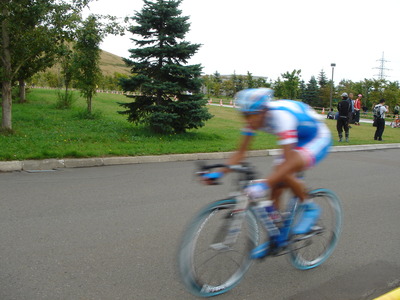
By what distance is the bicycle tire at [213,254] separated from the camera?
9.59 ft

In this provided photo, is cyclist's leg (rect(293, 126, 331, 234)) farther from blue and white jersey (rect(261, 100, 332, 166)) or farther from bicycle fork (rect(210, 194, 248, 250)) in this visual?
bicycle fork (rect(210, 194, 248, 250))

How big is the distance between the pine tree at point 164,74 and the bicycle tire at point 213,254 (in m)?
10.2

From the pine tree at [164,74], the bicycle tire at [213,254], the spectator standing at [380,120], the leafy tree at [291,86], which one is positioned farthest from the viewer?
the leafy tree at [291,86]

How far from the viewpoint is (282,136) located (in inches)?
119

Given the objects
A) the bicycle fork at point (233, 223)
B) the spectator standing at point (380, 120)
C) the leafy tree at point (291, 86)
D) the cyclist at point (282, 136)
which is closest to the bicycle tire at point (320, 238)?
the cyclist at point (282, 136)

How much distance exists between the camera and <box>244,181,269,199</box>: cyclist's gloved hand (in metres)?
2.89

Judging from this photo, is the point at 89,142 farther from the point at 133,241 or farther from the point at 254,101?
the point at 254,101

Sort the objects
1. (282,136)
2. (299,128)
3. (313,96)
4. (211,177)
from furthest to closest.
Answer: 1. (313,96)
2. (299,128)
3. (282,136)
4. (211,177)

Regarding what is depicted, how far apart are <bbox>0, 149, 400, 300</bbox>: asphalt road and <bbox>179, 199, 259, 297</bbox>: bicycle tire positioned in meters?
0.25

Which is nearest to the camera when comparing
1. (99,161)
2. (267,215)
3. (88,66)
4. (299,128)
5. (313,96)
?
(267,215)

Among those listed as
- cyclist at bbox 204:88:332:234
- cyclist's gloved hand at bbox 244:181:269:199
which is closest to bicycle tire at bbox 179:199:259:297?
cyclist's gloved hand at bbox 244:181:269:199

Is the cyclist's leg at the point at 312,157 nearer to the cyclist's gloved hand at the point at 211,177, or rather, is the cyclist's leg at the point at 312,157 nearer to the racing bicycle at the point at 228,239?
the racing bicycle at the point at 228,239

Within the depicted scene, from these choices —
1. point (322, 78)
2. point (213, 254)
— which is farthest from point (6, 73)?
point (322, 78)

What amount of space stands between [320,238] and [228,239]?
1.37 meters
